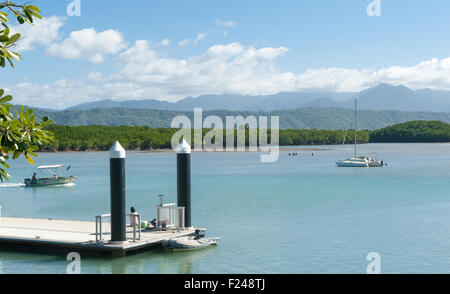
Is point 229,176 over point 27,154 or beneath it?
beneath

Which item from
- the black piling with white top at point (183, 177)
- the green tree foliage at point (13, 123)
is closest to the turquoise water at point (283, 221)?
the black piling with white top at point (183, 177)

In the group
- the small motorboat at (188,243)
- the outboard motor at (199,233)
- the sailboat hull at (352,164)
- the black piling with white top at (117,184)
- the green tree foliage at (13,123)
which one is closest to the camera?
the green tree foliage at (13,123)

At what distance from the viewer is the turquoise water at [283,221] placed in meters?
14.7

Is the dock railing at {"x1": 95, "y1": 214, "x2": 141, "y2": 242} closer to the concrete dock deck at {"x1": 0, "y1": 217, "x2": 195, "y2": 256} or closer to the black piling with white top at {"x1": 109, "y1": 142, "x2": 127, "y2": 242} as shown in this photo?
the concrete dock deck at {"x1": 0, "y1": 217, "x2": 195, "y2": 256}

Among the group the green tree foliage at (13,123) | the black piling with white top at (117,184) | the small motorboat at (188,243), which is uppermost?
the green tree foliage at (13,123)

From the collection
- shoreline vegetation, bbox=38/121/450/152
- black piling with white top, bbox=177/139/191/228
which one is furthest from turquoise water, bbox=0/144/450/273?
shoreline vegetation, bbox=38/121/450/152

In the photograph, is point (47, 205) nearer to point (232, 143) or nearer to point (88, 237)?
point (88, 237)

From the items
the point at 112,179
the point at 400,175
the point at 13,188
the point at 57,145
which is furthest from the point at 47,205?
the point at 57,145

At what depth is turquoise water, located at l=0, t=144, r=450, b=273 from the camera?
1466cm

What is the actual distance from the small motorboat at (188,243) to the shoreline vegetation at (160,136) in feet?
265

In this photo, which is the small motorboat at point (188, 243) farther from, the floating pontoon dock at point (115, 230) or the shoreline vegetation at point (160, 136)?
the shoreline vegetation at point (160, 136)

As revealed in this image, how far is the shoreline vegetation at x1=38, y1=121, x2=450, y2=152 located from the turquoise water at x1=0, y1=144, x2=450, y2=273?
6067 centimetres

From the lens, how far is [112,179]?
1355cm
